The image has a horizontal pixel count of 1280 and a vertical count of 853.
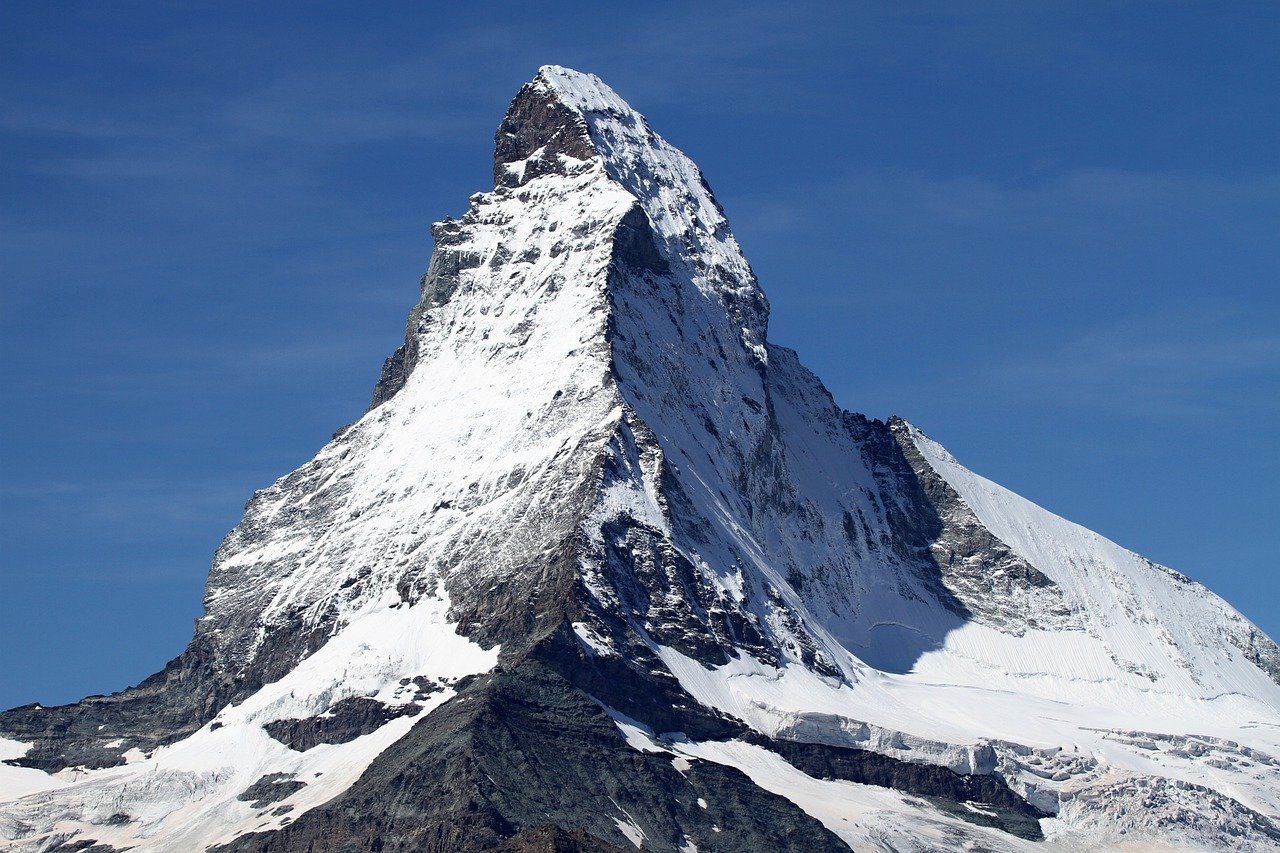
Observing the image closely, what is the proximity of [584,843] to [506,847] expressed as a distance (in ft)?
19.6

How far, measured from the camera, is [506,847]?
648 feet

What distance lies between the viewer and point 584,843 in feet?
643
